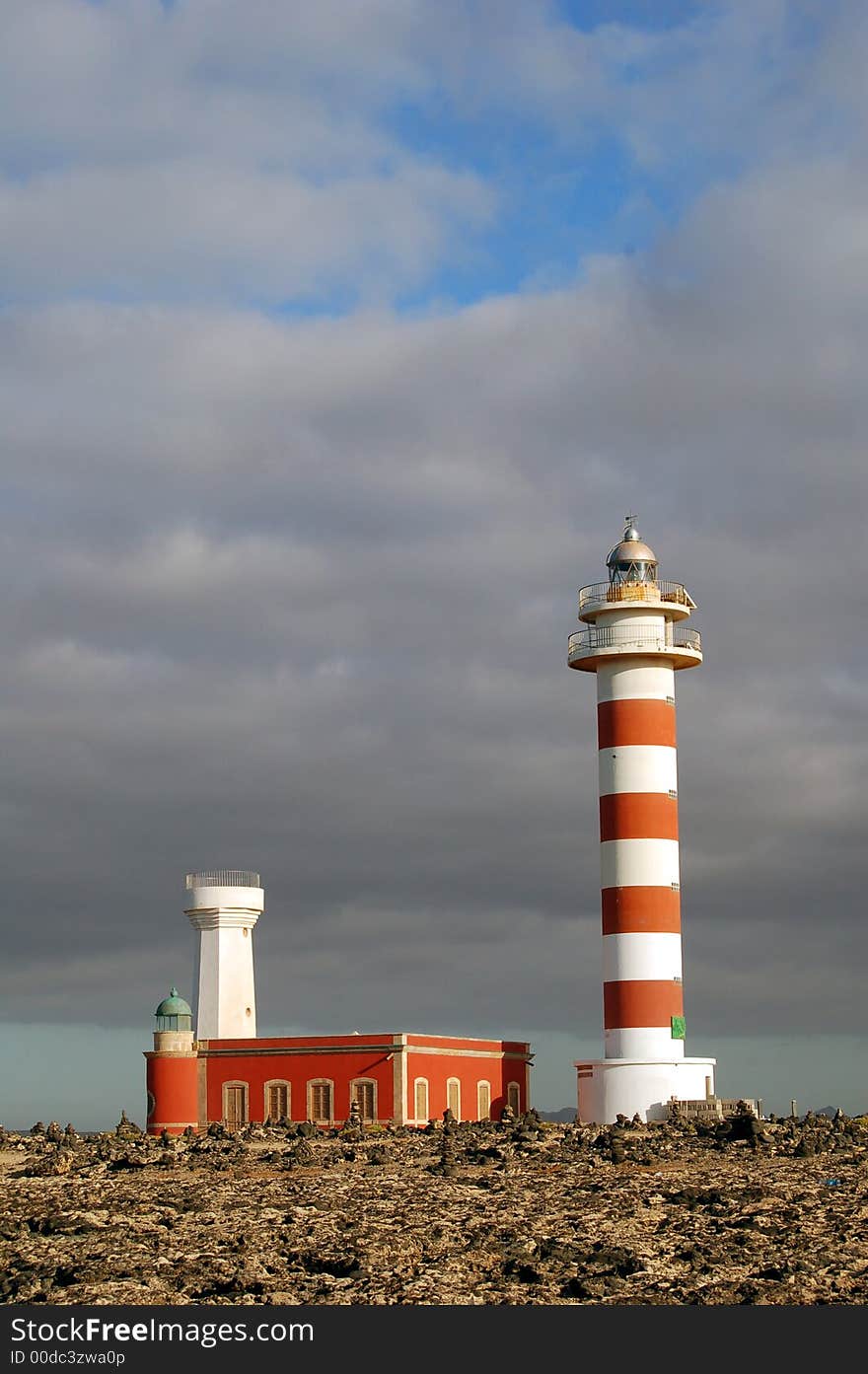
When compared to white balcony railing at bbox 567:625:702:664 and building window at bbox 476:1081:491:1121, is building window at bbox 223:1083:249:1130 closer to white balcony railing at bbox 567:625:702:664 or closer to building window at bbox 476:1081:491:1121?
building window at bbox 476:1081:491:1121

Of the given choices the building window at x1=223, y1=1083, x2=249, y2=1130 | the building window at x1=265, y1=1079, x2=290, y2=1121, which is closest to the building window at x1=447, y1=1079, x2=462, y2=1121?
the building window at x1=265, y1=1079, x2=290, y2=1121

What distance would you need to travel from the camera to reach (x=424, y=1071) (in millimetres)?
53625

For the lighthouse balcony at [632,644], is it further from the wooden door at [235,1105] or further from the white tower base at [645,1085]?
the wooden door at [235,1105]

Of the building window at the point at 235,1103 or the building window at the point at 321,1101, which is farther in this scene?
the building window at the point at 235,1103

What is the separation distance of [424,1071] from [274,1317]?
34869 millimetres

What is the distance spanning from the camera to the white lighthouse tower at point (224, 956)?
58.2m

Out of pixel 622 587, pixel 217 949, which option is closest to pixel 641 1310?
pixel 622 587

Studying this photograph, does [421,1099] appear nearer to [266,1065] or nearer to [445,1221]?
[266,1065]

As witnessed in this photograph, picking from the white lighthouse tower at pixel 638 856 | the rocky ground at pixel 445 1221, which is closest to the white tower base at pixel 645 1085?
the white lighthouse tower at pixel 638 856

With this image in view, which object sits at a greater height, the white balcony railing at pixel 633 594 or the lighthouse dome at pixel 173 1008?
the white balcony railing at pixel 633 594

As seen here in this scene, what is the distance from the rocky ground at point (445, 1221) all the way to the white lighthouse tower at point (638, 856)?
10.8 meters

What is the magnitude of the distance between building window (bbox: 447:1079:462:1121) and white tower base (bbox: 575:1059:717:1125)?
26.2 feet

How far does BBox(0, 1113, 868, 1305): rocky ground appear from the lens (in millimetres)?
21141

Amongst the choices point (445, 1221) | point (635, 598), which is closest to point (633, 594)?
point (635, 598)
